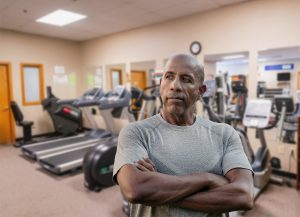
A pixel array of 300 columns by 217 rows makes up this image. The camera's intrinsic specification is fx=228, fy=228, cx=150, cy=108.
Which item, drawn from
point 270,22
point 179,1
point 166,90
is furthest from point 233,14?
point 166,90

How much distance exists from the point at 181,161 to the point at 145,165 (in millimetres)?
158

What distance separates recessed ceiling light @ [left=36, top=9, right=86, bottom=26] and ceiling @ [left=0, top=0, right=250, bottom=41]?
0.13 metres

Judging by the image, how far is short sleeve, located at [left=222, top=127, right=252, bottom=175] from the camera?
0.99 metres

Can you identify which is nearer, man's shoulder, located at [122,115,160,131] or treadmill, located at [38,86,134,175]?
man's shoulder, located at [122,115,160,131]

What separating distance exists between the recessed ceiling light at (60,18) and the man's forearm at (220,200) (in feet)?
14.4

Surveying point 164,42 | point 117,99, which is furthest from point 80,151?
point 164,42

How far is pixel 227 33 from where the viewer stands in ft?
13.4

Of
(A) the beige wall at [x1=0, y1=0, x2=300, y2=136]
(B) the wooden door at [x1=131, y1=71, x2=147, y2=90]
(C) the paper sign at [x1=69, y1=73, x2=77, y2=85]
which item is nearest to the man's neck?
(A) the beige wall at [x1=0, y1=0, x2=300, y2=136]

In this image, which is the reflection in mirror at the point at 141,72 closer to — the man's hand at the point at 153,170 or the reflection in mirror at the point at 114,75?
the reflection in mirror at the point at 114,75

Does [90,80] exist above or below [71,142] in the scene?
above

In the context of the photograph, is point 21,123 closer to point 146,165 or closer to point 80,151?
point 80,151

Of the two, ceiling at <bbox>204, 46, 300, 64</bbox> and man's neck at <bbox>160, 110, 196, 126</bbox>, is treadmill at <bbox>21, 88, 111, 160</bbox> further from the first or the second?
man's neck at <bbox>160, 110, 196, 126</bbox>

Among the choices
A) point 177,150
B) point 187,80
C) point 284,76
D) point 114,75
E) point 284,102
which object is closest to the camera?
point 177,150

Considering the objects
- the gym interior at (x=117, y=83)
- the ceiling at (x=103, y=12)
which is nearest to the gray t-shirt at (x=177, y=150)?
the gym interior at (x=117, y=83)
